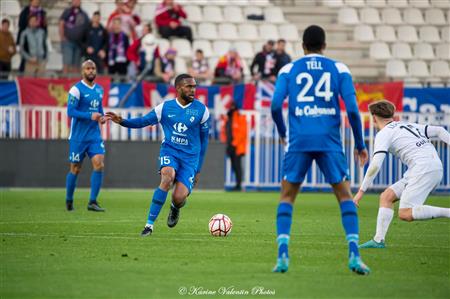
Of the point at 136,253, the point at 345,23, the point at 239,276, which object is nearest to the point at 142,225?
the point at 136,253

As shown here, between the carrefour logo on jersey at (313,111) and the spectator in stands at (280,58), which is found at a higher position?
the spectator in stands at (280,58)

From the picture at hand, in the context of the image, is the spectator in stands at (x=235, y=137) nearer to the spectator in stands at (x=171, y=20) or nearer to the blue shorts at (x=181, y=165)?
the spectator in stands at (x=171, y=20)

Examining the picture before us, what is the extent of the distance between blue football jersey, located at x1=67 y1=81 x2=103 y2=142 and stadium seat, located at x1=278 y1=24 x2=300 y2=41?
14.1 metres

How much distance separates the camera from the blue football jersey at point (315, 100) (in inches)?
364

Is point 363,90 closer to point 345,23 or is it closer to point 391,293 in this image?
point 345,23

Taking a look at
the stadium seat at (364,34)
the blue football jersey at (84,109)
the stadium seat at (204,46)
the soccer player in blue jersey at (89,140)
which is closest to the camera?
the blue football jersey at (84,109)

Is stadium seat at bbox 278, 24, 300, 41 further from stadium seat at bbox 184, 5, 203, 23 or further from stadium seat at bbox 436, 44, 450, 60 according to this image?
stadium seat at bbox 436, 44, 450, 60

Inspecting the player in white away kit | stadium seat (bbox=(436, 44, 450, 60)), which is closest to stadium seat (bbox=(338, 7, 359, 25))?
stadium seat (bbox=(436, 44, 450, 60))

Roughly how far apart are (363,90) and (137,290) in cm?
1837

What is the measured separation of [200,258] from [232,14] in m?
21.3

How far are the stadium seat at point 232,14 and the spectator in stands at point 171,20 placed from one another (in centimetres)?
288

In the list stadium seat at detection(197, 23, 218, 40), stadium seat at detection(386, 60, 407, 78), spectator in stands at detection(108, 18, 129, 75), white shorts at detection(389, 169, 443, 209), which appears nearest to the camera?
white shorts at detection(389, 169, 443, 209)

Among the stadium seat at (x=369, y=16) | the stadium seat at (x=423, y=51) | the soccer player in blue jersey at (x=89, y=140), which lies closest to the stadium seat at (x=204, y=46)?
the stadium seat at (x=369, y=16)

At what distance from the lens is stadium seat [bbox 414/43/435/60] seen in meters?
31.8
